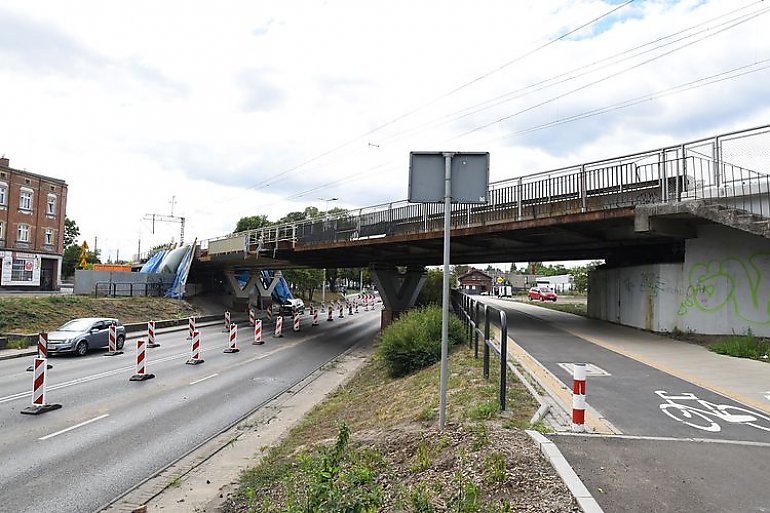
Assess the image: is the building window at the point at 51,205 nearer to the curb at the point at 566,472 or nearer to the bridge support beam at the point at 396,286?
the bridge support beam at the point at 396,286

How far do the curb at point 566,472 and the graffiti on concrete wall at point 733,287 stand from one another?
10.9 m

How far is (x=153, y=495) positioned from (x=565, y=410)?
5428mm

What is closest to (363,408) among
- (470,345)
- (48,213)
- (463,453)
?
(470,345)

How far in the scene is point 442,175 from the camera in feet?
20.6

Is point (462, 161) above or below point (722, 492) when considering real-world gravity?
above

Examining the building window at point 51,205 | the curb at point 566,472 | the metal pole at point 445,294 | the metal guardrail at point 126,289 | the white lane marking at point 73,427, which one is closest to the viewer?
the curb at point 566,472

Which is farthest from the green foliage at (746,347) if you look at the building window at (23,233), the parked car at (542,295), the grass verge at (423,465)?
the building window at (23,233)

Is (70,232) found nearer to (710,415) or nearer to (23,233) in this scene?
(23,233)

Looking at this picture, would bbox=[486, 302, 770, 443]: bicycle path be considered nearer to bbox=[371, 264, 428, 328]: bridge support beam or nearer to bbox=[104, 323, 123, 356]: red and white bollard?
bbox=[104, 323, 123, 356]: red and white bollard

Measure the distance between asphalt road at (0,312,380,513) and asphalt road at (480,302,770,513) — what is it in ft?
19.4

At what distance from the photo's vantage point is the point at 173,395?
1295 centimetres

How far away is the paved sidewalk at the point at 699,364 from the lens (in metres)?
8.17

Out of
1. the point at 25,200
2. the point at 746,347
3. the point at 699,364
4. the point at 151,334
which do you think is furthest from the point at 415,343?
the point at 25,200

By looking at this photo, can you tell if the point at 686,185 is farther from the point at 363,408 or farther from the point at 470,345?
the point at 363,408
